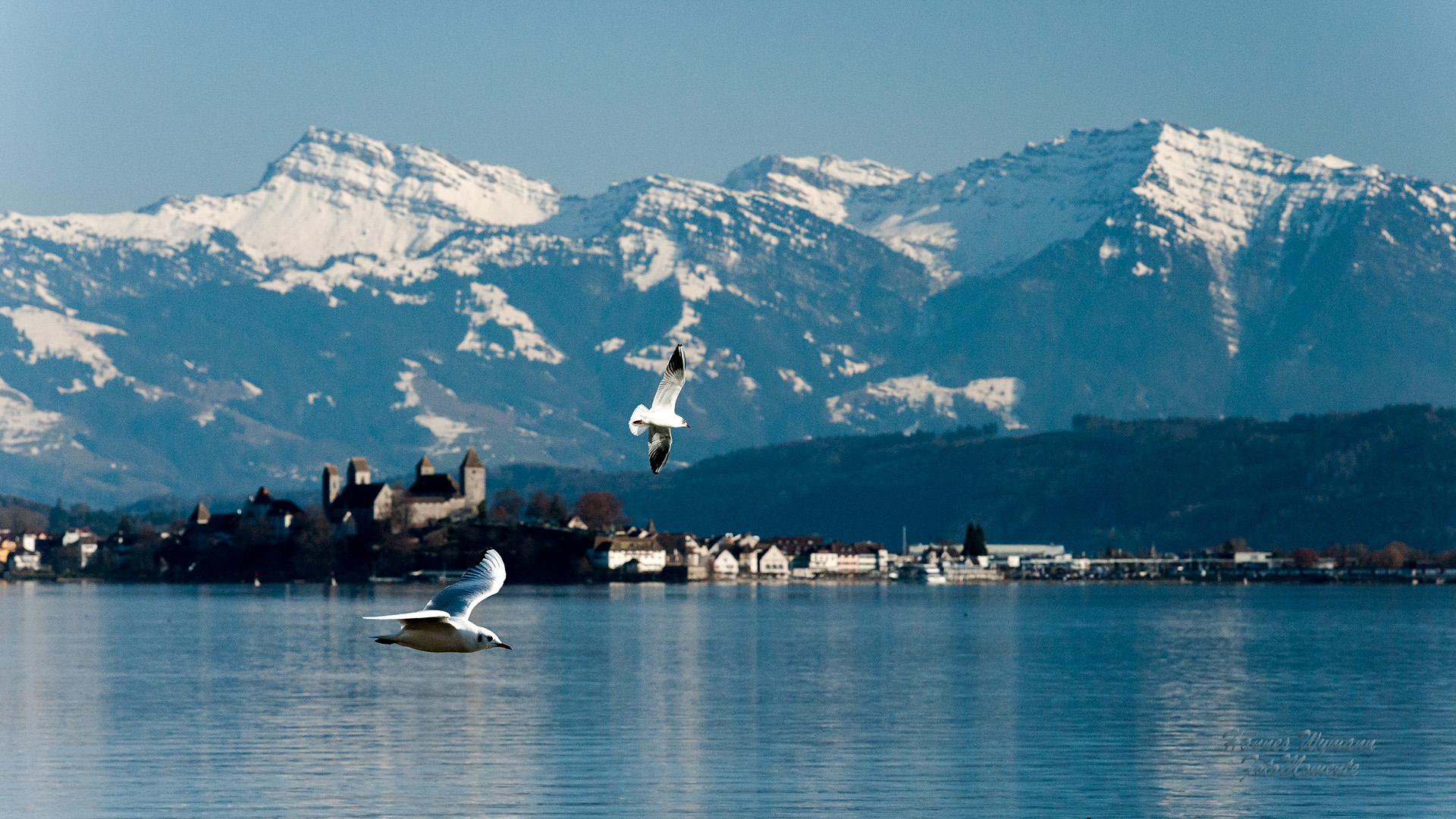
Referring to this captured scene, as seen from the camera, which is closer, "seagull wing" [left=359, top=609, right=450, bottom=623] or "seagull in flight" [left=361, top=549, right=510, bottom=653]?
"seagull wing" [left=359, top=609, right=450, bottom=623]

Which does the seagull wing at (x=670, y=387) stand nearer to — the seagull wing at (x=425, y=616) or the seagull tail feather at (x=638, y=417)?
the seagull tail feather at (x=638, y=417)

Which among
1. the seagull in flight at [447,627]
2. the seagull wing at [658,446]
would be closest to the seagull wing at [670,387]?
the seagull wing at [658,446]

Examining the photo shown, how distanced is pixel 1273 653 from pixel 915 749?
60004 millimetres

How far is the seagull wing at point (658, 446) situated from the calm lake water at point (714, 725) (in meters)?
25.7

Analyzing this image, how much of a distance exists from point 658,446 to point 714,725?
158ft

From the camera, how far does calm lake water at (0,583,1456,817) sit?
59.1 meters

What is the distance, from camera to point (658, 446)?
32156 millimetres

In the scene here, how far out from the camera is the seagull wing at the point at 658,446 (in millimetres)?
31844

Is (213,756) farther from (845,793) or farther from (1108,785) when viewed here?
(1108,785)

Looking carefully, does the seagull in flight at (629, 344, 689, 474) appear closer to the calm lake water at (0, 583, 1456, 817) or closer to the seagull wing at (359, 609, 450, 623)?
the seagull wing at (359, 609, 450, 623)

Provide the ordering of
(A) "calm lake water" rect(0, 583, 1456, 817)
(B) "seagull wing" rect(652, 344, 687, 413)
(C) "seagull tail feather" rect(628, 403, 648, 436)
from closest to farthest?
(C) "seagull tail feather" rect(628, 403, 648, 436)
(B) "seagull wing" rect(652, 344, 687, 413)
(A) "calm lake water" rect(0, 583, 1456, 817)

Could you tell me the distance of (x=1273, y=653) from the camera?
407ft

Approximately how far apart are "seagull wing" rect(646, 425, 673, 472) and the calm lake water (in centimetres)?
2567

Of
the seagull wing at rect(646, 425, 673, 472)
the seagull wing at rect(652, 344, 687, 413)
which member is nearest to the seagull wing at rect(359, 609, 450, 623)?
the seagull wing at rect(646, 425, 673, 472)
